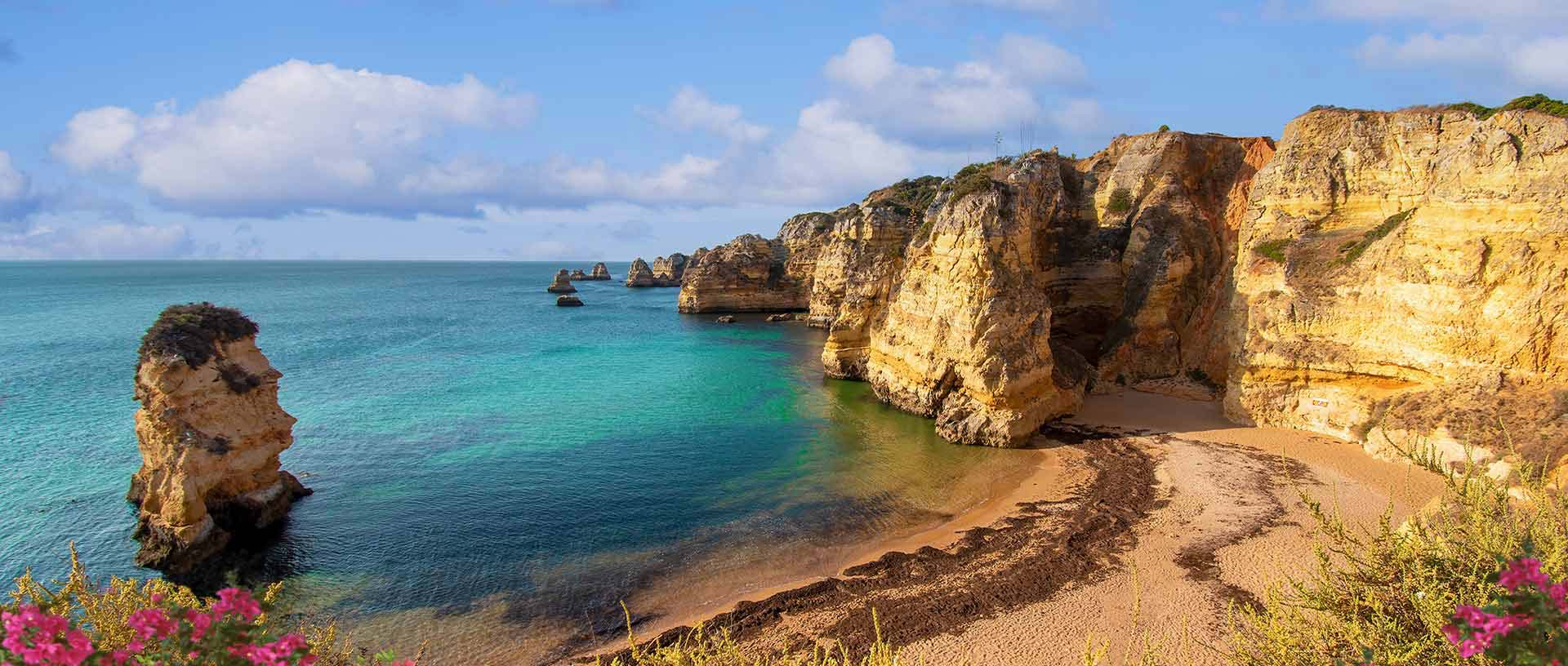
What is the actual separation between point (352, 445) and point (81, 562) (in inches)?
392

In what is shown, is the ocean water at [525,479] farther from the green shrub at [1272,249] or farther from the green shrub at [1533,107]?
the green shrub at [1533,107]

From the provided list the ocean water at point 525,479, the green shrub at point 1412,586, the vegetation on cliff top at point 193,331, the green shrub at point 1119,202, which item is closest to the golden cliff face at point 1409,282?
the green shrub at point 1119,202

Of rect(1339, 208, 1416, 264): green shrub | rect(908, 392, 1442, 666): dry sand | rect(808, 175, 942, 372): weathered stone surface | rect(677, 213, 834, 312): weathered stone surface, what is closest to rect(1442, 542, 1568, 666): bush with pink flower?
rect(908, 392, 1442, 666): dry sand

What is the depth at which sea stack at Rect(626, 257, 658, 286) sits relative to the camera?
12031 cm

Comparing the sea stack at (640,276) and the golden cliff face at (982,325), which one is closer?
the golden cliff face at (982,325)

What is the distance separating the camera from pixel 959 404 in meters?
27.9

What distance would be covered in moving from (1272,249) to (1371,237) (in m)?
2.86

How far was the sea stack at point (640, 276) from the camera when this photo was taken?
395 ft

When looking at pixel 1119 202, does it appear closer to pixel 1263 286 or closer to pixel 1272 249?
pixel 1272 249

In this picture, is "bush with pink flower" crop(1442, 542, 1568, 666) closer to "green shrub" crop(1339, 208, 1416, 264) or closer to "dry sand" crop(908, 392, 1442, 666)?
"dry sand" crop(908, 392, 1442, 666)

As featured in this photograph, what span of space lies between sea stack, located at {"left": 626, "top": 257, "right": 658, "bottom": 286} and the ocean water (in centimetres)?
7150

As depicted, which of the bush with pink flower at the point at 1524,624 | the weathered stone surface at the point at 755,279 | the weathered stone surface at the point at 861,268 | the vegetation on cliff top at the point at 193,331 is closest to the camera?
the bush with pink flower at the point at 1524,624

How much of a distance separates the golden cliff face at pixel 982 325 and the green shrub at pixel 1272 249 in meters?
7.77

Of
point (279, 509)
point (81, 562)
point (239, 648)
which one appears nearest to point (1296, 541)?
point (239, 648)
